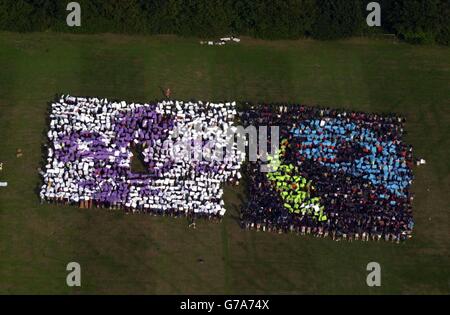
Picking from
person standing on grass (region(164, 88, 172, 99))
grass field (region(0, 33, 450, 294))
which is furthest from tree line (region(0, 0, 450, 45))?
person standing on grass (region(164, 88, 172, 99))

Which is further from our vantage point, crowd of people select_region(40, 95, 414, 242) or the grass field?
crowd of people select_region(40, 95, 414, 242)

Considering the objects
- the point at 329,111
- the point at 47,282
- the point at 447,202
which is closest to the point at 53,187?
the point at 47,282

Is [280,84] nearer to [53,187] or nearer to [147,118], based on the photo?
[147,118]

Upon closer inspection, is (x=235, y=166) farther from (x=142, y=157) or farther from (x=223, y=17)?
(x=223, y=17)

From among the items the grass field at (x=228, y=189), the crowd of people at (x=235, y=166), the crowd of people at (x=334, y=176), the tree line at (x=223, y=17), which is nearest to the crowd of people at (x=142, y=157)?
the crowd of people at (x=235, y=166)

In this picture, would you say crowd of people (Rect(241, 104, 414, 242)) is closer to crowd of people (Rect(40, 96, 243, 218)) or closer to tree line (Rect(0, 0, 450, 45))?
crowd of people (Rect(40, 96, 243, 218))

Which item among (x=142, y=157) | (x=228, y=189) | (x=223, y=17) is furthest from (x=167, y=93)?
(x=228, y=189)
